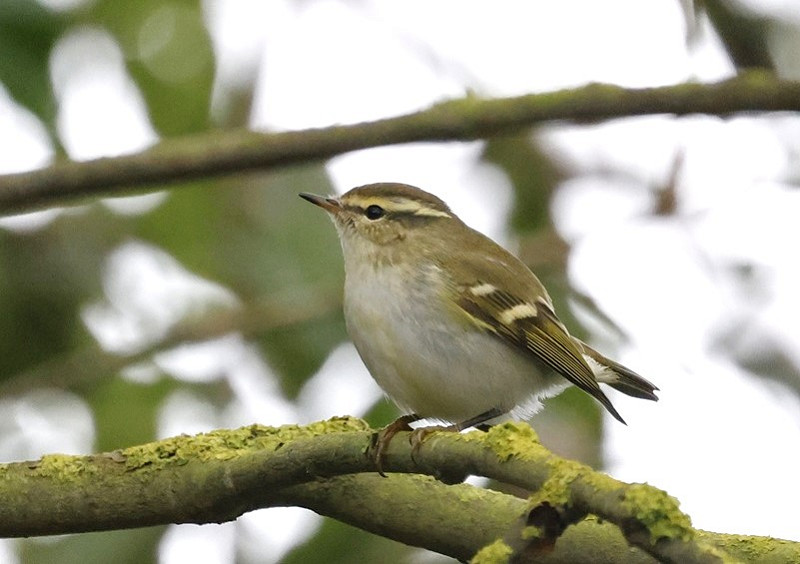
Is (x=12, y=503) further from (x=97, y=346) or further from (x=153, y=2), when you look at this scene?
(x=153, y=2)

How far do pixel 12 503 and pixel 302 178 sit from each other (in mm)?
3289

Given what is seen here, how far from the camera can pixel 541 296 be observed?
16.5 ft

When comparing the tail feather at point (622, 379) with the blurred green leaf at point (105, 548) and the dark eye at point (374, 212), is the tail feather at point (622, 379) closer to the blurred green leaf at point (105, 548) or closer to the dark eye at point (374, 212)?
the dark eye at point (374, 212)

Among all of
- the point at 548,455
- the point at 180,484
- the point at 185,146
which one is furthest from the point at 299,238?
the point at 548,455

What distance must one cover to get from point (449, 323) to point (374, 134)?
85 cm

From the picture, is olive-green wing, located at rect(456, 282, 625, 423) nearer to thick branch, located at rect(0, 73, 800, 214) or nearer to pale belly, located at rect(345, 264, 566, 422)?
pale belly, located at rect(345, 264, 566, 422)

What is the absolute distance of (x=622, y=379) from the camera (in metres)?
5.13

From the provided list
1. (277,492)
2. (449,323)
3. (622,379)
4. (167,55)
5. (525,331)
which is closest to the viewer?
(277,492)

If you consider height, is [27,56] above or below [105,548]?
above

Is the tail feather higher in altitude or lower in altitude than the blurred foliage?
lower

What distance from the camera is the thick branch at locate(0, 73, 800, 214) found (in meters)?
3.69

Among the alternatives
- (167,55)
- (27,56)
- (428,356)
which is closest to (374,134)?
(428,356)

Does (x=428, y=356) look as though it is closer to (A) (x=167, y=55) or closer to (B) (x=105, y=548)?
(B) (x=105, y=548)

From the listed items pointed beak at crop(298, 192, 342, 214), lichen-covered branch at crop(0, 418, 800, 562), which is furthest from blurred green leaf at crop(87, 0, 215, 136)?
lichen-covered branch at crop(0, 418, 800, 562)
